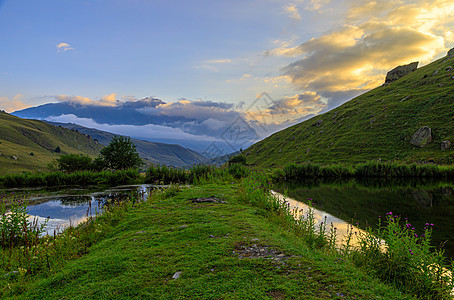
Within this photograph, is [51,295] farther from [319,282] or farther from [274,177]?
[274,177]

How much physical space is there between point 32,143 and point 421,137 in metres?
179

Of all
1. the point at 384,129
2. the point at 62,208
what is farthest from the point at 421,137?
the point at 62,208

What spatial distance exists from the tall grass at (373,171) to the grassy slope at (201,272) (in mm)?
25790

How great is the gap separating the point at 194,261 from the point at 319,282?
7.18 feet

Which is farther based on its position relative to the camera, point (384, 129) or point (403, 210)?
point (384, 129)

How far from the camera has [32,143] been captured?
138 meters

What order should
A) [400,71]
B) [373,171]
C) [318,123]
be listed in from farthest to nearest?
[400,71] < [318,123] < [373,171]

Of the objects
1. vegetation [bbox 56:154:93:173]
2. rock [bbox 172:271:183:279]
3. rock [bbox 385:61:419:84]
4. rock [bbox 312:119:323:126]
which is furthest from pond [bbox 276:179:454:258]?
rock [bbox 385:61:419:84]

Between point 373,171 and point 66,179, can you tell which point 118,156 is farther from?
point 373,171

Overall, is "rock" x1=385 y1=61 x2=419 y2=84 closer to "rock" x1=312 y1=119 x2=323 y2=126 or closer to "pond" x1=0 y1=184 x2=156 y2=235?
"rock" x1=312 y1=119 x2=323 y2=126

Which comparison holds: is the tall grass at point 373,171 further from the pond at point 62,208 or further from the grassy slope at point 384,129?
the pond at point 62,208

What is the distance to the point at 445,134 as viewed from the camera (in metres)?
46.8

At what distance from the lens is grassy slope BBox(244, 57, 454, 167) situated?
162 ft

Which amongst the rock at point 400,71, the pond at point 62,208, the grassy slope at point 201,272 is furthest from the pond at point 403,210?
the rock at point 400,71
